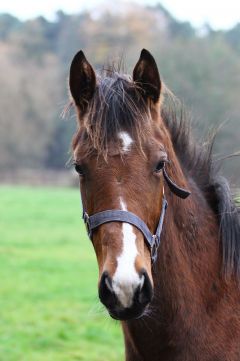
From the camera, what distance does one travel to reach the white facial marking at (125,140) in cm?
305

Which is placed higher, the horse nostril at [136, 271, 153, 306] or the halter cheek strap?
the halter cheek strap

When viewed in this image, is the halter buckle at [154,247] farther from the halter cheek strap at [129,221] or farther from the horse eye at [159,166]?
the horse eye at [159,166]

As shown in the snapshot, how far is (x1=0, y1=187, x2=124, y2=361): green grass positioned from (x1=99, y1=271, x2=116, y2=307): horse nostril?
0.81 metres

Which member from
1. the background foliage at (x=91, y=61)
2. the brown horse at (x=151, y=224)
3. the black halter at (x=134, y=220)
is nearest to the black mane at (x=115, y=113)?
the brown horse at (x=151, y=224)

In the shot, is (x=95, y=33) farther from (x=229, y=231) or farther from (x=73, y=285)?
(x=229, y=231)

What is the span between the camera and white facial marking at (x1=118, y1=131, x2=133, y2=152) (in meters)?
3.05

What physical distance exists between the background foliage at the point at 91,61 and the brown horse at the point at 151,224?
1445 centimetres

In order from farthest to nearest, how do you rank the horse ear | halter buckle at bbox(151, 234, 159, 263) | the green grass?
the green grass
the horse ear
halter buckle at bbox(151, 234, 159, 263)

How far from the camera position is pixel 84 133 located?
3227 millimetres

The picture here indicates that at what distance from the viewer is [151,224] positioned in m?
3.07

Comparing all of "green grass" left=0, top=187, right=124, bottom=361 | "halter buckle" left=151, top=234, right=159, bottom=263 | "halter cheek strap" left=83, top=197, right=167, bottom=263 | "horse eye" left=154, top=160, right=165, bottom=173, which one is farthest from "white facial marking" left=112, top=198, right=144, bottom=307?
"green grass" left=0, top=187, right=124, bottom=361

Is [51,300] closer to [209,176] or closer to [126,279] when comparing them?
[209,176]

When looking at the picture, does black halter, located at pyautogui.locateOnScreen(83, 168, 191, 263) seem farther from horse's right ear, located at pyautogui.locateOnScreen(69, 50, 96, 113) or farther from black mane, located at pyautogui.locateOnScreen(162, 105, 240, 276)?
horse's right ear, located at pyautogui.locateOnScreen(69, 50, 96, 113)

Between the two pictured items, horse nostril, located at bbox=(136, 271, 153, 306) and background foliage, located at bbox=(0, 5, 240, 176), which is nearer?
horse nostril, located at bbox=(136, 271, 153, 306)
